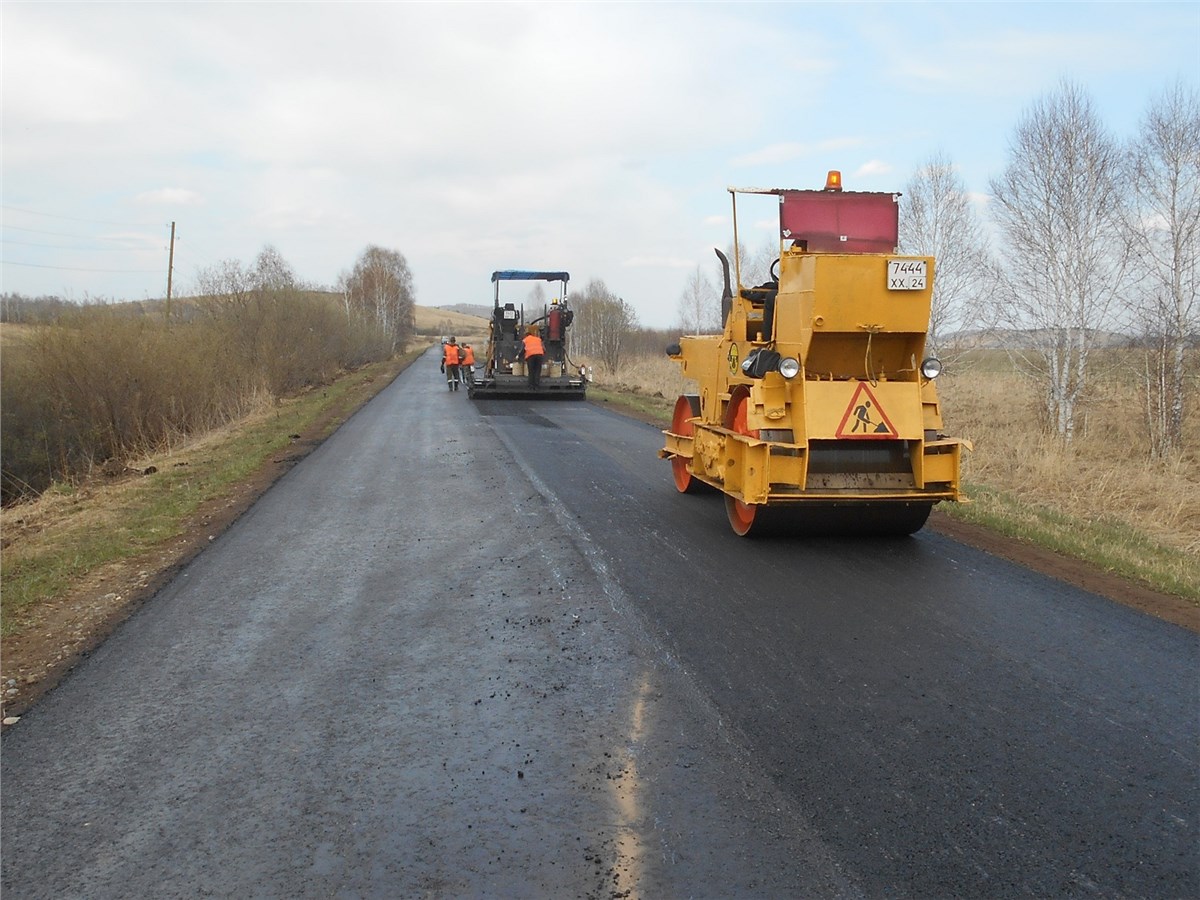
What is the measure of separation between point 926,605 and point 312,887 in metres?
4.41

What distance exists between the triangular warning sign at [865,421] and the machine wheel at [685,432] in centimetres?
277

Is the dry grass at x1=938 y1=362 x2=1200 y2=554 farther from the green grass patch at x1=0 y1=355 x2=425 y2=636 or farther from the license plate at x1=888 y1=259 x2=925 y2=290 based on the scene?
the green grass patch at x1=0 y1=355 x2=425 y2=636

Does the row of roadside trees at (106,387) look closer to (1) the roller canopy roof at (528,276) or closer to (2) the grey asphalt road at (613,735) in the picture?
(1) the roller canopy roof at (528,276)

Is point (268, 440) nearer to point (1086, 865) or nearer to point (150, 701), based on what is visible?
point (150, 701)

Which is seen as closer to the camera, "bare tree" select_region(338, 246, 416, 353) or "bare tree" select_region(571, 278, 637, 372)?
"bare tree" select_region(571, 278, 637, 372)

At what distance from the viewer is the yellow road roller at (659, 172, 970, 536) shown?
24.4ft

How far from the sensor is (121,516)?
31.3 feet

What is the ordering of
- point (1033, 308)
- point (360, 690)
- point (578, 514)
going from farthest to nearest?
point (1033, 308) → point (578, 514) → point (360, 690)

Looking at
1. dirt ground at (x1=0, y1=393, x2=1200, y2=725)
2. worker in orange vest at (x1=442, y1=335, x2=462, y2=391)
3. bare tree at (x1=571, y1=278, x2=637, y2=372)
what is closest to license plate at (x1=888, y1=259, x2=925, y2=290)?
dirt ground at (x1=0, y1=393, x2=1200, y2=725)

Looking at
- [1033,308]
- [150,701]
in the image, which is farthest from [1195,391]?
[150,701]

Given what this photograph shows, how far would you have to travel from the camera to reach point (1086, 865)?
123 inches

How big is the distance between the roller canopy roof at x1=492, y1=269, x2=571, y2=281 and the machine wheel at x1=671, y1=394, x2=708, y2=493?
1572 centimetres

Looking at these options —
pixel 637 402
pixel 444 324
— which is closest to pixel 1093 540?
pixel 637 402

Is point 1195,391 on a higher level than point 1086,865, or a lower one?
higher
